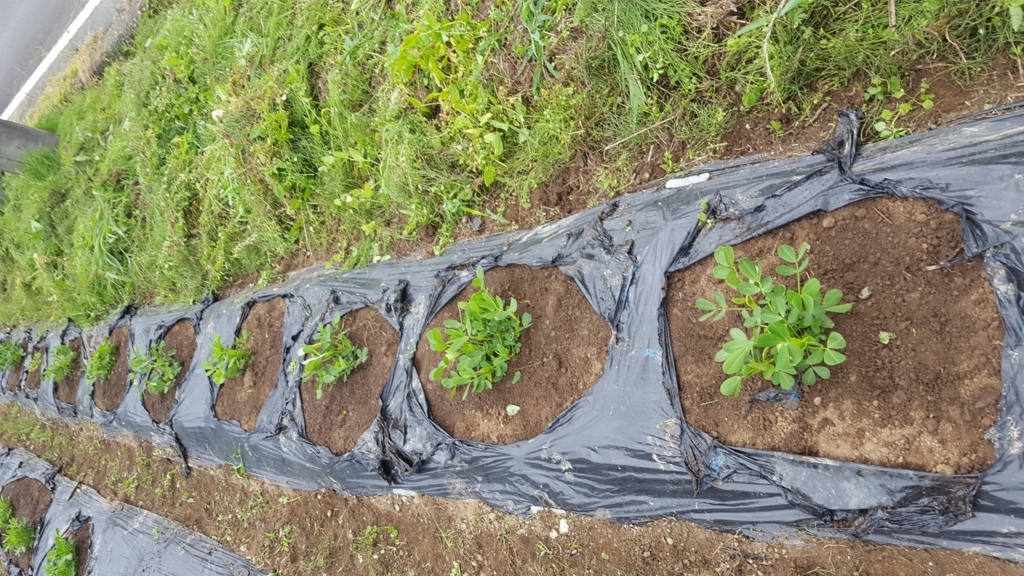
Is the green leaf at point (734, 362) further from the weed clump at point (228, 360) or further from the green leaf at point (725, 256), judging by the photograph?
the weed clump at point (228, 360)

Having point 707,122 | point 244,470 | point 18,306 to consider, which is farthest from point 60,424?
point 707,122

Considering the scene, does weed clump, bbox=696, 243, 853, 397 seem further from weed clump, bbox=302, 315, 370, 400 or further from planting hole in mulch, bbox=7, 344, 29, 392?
planting hole in mulch, bbox=7, 344, 29, 392

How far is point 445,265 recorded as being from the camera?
229cm

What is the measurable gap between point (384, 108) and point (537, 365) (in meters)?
1.49

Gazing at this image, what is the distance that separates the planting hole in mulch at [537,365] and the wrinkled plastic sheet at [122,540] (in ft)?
5.19

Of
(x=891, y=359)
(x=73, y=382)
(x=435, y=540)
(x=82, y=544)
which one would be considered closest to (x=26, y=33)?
(x=73, y=382)

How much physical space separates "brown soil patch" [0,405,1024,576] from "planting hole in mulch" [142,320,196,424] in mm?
348

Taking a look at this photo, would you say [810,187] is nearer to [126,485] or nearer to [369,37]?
[369,37]

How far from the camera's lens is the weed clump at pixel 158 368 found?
3180 millimetres

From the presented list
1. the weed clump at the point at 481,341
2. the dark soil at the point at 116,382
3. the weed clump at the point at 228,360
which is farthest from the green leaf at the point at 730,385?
the dark soil at the point at 116,382

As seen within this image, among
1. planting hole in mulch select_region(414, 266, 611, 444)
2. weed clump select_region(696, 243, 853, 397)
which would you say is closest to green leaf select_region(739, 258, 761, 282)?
weed clump select_region(696, 243, 853, 397)

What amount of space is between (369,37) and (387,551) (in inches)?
98.9

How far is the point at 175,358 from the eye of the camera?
329 centimetres

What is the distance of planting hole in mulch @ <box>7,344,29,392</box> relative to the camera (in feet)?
15.9
